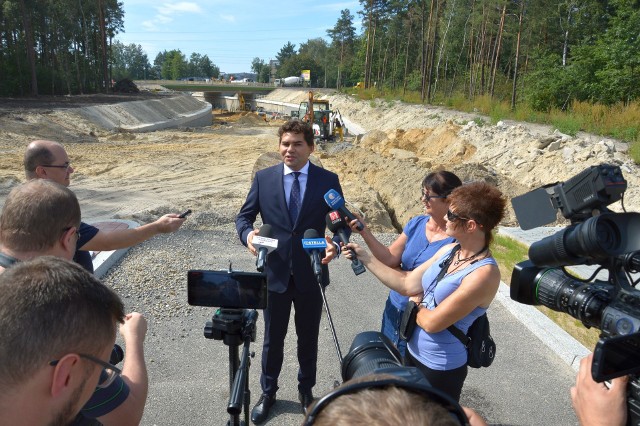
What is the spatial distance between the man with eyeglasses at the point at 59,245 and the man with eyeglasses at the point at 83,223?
102 cm

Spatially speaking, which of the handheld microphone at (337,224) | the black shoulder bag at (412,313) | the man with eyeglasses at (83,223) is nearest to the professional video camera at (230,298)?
the handheld microphone at (337,224)

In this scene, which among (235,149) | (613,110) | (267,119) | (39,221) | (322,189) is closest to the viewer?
(39,221)

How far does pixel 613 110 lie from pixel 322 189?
1848cm

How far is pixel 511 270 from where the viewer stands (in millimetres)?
6762

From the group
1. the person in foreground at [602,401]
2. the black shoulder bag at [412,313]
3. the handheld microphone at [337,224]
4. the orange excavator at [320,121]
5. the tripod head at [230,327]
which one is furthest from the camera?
the orange excavator at [320,121]

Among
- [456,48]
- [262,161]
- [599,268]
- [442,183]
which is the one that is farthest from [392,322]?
[456,48]

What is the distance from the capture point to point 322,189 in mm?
3596

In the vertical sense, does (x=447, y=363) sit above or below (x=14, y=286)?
below

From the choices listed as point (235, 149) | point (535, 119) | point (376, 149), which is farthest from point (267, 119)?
point (535, 119)

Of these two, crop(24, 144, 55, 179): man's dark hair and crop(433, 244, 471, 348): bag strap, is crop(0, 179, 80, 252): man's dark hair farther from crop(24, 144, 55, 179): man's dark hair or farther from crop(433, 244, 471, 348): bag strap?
crop(433, 244, 471, 348): bag strap

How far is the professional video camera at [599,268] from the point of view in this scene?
1239 mm

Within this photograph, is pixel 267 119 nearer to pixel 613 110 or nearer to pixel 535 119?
pixel 535 119

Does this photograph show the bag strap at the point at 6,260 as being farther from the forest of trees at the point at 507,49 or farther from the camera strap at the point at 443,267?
the forest of trees at the point at 507,49

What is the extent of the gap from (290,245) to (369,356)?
7.12 ft
